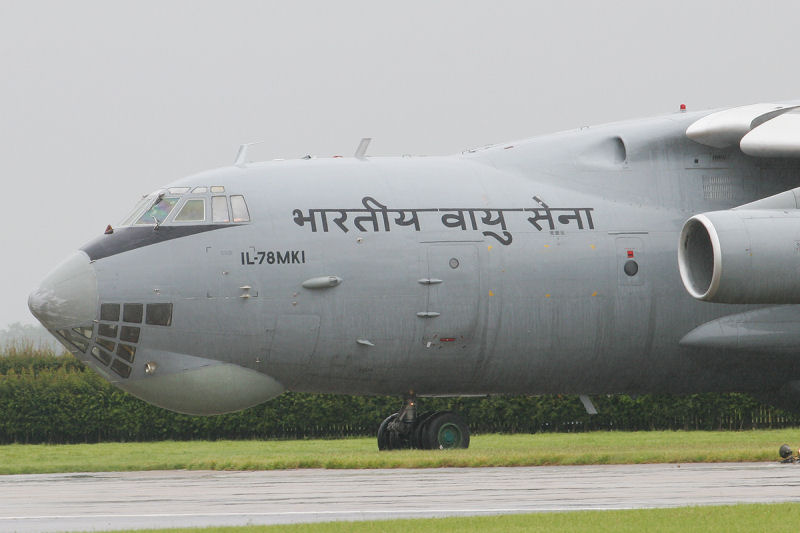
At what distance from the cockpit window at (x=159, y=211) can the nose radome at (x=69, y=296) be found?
99 cm

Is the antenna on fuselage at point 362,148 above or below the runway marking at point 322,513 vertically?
above

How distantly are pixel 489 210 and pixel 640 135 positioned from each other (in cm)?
262

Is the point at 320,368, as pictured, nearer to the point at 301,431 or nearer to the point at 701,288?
the point at 701,288

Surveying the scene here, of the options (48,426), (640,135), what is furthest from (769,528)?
(48,426)

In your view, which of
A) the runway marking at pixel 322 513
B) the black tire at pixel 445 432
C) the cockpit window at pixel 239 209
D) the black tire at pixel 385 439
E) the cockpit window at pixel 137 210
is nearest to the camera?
the runway marking at pixel 322 513

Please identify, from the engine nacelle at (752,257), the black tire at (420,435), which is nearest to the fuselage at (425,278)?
the black tire at (420,435)

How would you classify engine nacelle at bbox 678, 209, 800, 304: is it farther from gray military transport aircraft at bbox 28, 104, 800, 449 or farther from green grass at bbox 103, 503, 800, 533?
green grass at bbox 103, 503, 800, 533

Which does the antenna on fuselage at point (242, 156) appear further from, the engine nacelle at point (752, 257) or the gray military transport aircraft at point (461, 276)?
the engine nacelle at point (752, 257)

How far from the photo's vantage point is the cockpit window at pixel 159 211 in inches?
728

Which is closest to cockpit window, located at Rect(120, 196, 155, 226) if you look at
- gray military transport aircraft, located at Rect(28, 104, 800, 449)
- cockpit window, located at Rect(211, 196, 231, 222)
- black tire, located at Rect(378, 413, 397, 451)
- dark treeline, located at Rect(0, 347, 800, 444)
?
gray military transport aircraft, located at Rect(28, 104, 800, 449)

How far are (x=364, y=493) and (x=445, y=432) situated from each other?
6837 mm

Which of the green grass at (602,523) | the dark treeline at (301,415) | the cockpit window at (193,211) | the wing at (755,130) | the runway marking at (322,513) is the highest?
the wing at (755,130)

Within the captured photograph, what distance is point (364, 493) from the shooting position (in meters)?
13.3

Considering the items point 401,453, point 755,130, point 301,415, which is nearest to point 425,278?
point 401,453
